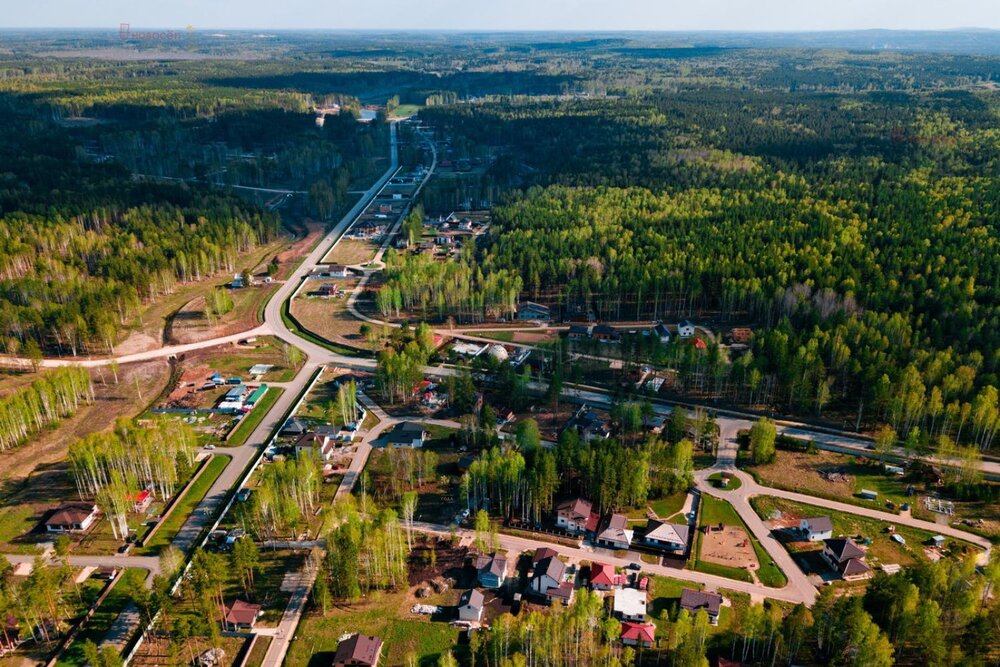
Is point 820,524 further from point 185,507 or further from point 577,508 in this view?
point 185,507

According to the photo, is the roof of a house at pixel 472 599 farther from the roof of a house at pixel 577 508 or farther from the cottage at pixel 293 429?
the cottage at pixel 293 429

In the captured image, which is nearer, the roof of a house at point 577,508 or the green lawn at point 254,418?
the roof of a house at point 577,508

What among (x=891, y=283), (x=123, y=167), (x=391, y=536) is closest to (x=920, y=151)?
(x=891, y=283)

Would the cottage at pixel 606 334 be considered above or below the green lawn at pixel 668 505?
above

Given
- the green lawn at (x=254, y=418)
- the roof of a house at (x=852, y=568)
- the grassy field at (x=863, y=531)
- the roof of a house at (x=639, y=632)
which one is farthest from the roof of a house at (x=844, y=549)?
the green lawn at (x=254, y=418)

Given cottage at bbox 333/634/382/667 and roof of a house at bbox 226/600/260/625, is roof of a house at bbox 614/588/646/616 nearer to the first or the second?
cottage at bbox 333/634/382/667

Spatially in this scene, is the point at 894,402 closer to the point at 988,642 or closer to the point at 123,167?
the point at 988,642
